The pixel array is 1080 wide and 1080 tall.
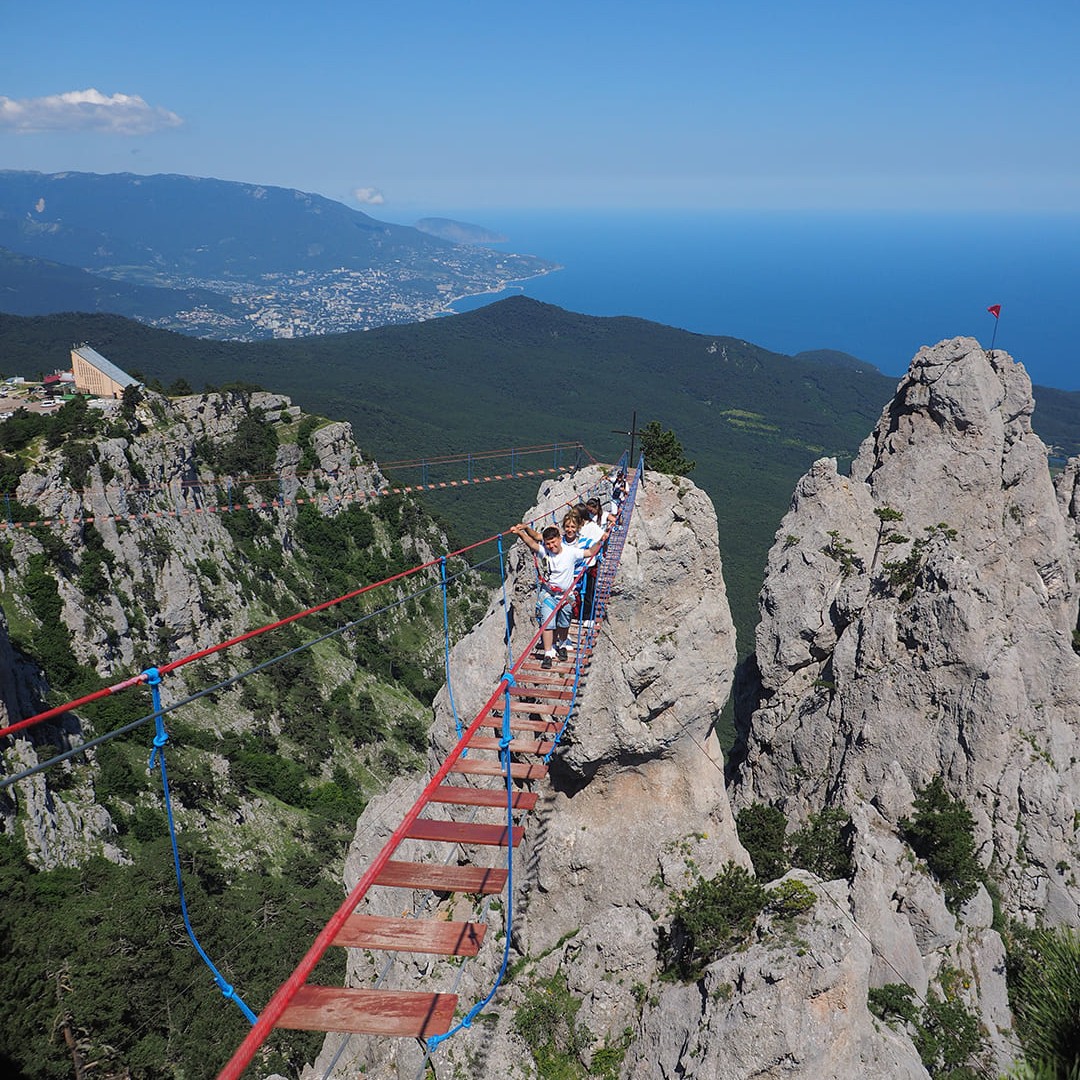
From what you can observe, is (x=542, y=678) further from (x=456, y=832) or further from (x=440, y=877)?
(x=440, y=877)

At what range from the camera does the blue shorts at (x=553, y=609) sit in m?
16.2

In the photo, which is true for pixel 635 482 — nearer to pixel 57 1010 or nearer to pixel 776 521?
pixel 57 1010

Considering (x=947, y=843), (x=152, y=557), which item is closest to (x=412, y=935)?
(x=947, y=843)

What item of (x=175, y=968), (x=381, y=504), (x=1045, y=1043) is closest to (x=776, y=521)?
(x=381, y=504)

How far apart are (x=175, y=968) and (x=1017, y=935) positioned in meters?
32.0

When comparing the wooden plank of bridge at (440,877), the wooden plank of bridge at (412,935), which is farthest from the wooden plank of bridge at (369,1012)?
the wooden plank of bridge at (440,877)

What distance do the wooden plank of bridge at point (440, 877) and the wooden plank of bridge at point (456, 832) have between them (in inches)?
12.5

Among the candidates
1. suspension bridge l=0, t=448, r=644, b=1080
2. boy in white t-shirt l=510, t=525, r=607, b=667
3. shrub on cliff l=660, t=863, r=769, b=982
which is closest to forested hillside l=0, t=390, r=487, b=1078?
boy in white t-shirt l=510, t=525, r=607, b=667

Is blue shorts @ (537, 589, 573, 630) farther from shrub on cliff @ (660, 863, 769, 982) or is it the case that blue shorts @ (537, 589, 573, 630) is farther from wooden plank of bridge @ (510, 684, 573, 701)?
shrub on cliff @ (660, 863, 769, 982)

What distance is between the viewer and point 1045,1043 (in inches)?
366

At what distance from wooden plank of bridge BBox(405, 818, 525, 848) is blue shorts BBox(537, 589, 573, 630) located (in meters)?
6.64

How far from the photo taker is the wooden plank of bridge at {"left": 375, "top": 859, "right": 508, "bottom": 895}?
8.42m

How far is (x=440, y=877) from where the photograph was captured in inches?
347

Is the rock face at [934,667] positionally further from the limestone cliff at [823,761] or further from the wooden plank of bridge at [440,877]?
the wooden plank of bridge at [440,877]
